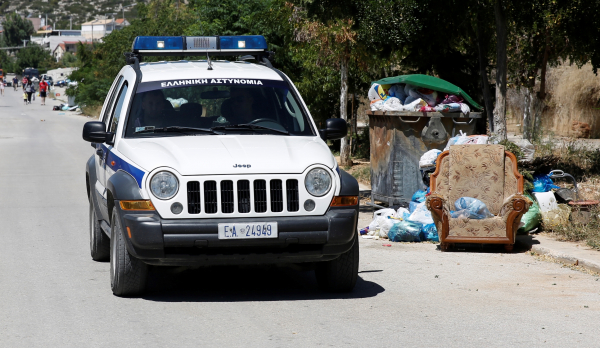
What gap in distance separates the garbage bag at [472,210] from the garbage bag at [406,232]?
697 millimetres

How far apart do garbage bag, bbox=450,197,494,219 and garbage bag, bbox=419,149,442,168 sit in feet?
4.81

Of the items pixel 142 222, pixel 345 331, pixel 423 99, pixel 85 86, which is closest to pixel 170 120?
pixel 142 222

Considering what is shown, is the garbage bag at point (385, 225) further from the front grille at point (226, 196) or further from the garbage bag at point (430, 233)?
the front grille at point (226, 196)

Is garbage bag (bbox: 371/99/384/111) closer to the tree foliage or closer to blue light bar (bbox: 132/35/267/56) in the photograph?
blue light bar (bbox: 132/35/267/56)

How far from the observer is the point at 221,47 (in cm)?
818

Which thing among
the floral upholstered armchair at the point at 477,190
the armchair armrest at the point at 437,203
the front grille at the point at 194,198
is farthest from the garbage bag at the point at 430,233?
the front grille at the point at 194,198

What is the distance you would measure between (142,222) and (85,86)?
3945 centimetres

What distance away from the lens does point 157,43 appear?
8.16m

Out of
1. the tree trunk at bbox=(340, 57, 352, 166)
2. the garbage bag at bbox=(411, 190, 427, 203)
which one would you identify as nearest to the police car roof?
the garbage bag at bbox=(411, 190, 427, 203)

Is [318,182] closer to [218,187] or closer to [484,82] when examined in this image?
[218,187]

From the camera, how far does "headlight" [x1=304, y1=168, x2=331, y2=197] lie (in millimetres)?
5965

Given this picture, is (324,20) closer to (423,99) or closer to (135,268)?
(423,99)

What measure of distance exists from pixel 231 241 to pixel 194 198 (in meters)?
0.41

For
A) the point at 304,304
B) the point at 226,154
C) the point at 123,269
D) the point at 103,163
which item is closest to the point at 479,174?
the point at 304,304
